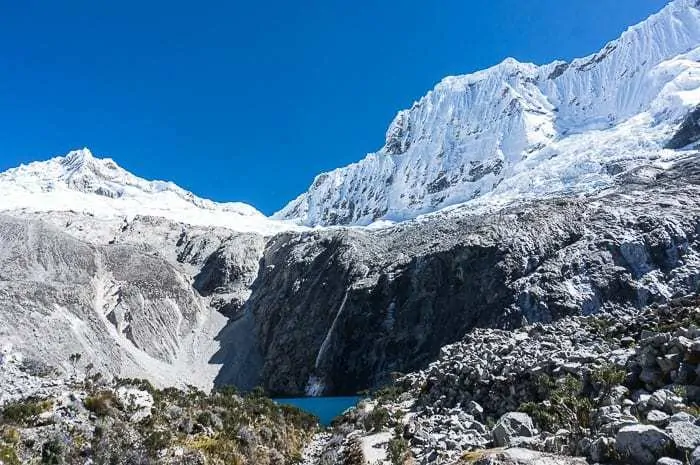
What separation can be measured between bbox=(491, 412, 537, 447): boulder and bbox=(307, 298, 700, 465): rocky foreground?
0.04 meters

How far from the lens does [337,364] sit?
8631cm

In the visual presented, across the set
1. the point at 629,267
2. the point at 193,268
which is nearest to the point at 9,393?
the point at 629,267

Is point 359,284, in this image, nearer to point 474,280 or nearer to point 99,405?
point 474,280

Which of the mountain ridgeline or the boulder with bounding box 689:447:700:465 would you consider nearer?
the boulder with bounding box 689:447:700:465

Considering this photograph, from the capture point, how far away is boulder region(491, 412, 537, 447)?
694 inches

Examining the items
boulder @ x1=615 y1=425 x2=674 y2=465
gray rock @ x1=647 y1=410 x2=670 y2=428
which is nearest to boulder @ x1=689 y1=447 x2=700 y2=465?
boulder @ x1=615 y1=425 x2=674 y2=465

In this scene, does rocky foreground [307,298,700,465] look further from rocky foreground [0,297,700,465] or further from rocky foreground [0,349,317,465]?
rocky foreground [0,349,317,465]

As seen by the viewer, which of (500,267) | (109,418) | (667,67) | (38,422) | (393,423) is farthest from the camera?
(667,67)

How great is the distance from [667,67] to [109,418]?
201 meters

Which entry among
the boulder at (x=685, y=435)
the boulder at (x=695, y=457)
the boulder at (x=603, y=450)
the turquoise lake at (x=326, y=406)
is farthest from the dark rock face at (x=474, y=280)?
the boulder at (x=695, y=457)

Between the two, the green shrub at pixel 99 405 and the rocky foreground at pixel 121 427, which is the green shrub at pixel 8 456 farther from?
the green shrub at pixel 99 405

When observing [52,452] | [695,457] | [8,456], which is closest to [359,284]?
[52,452]

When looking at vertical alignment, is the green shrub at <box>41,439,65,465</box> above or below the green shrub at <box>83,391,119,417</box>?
below

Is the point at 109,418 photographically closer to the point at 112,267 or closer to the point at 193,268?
the point at 112,267
